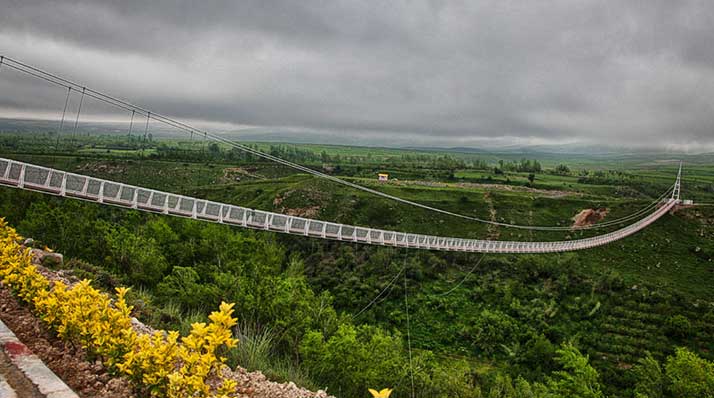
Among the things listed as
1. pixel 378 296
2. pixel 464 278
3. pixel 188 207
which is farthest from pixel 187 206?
pixel 464 278

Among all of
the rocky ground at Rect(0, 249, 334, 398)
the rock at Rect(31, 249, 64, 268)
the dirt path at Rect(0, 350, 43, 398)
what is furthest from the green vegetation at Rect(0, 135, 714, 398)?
the dirt path at Rect(0, 350, 43, 398)

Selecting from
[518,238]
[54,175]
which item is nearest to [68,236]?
[54,175]

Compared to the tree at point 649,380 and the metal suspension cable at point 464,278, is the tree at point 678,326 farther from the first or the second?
the metal suspension cable at point 464,278

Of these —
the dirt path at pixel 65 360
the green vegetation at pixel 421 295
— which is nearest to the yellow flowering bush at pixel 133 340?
the dirt path at pixel 65 360

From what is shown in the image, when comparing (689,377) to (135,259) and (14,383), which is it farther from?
(135,259)

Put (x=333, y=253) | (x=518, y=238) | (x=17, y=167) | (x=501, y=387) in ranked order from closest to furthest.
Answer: (x=17, y=167) → (x=501, y=387) → (x=333, y=253) → (x=518, y=238)

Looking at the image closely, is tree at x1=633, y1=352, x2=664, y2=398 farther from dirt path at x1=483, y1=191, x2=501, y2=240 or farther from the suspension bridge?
dirt path at x1=483, y1=191, x2=501, y2=240

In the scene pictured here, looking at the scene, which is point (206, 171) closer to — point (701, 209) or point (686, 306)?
point (686, 306)
